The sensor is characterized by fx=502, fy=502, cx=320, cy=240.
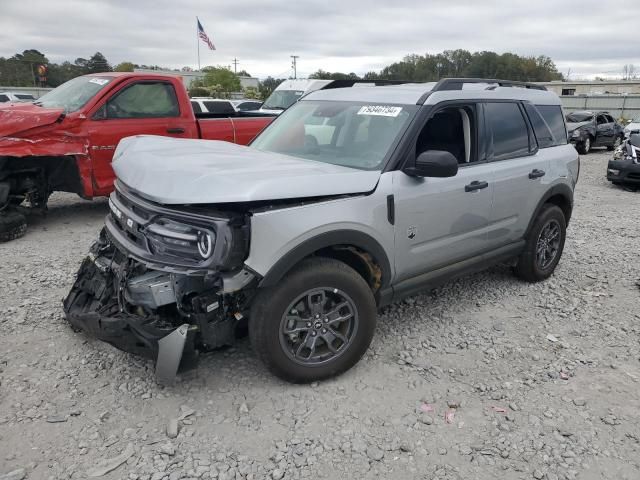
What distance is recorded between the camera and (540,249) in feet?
16.4

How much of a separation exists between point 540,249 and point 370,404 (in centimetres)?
283

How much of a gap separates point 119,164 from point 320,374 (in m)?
1.99

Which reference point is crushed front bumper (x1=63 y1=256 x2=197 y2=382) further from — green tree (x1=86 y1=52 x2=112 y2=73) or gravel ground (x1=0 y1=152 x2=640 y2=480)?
green tree (x1=86 y1=52 x2=112 y2=73)

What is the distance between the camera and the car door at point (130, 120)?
6.55 metres

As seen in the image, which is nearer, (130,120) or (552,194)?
(552,194)

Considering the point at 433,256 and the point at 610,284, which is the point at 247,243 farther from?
the point at 610,284

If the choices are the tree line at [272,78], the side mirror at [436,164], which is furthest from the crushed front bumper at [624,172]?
the tree line at [272,78]

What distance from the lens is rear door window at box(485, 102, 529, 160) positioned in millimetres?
4250

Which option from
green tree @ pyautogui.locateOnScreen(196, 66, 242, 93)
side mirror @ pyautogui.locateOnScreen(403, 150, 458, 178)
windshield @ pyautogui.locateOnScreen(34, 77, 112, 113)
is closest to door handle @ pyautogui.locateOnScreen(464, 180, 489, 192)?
side mirror @ pyautogui.locateOnScreen(403, 150, 458, 178)

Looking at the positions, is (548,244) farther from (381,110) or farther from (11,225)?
(11,225)

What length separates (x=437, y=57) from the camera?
6525 cm

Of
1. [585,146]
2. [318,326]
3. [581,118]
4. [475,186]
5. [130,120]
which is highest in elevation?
[581,118]

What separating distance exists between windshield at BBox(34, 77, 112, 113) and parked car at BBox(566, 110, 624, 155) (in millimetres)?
15700

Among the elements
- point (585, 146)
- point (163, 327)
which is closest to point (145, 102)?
point (163, 327)
